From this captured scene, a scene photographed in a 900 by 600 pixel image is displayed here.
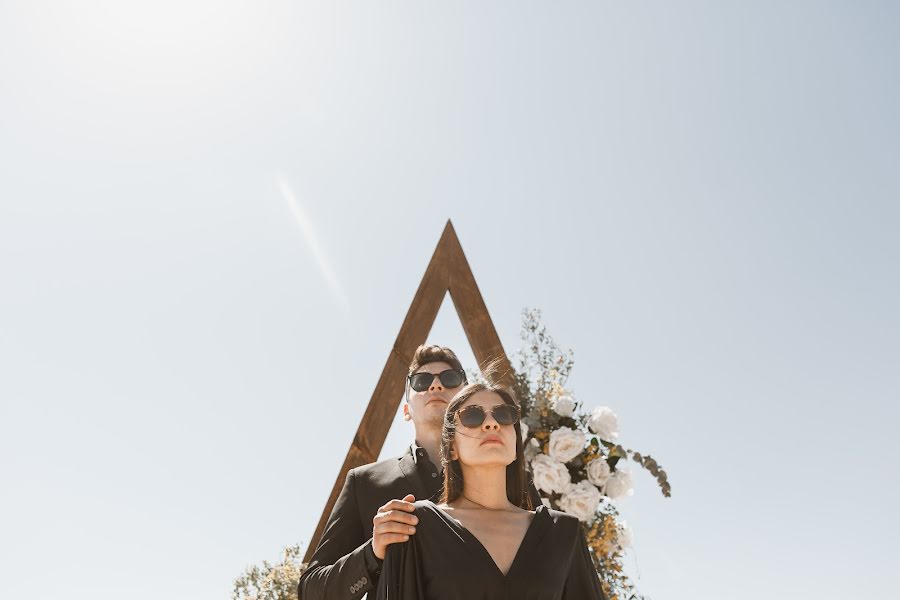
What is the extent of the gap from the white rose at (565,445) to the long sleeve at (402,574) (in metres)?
3.15

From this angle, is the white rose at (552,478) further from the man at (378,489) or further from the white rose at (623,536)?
the man at (378,489)

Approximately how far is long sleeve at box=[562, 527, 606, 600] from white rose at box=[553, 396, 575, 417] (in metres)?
3.10

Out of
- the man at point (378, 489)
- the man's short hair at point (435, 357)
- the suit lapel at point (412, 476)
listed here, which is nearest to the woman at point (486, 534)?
the man at point (378, 489)

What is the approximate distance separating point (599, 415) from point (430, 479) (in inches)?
105

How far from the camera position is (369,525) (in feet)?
11.3

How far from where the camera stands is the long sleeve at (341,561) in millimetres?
2822

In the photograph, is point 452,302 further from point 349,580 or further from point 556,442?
point 349,580

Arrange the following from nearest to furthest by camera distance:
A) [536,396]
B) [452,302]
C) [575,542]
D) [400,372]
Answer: [575,542], [536,396], [400,372], [452,302]

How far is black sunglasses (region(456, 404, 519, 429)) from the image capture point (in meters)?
2.85

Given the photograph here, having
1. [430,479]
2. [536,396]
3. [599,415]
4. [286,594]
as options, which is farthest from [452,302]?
[430,479]

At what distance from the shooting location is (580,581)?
275 centimetres

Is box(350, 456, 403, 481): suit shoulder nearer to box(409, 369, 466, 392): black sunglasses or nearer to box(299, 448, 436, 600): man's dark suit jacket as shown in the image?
box(299, 448, 436, 600): man's dark suit jacket

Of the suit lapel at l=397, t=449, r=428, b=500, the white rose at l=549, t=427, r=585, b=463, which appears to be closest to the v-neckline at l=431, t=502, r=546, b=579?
the suit lapel at l=397, t=449, r=428, b=500

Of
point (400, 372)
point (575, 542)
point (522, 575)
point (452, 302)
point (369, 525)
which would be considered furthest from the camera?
point (452, 302)
